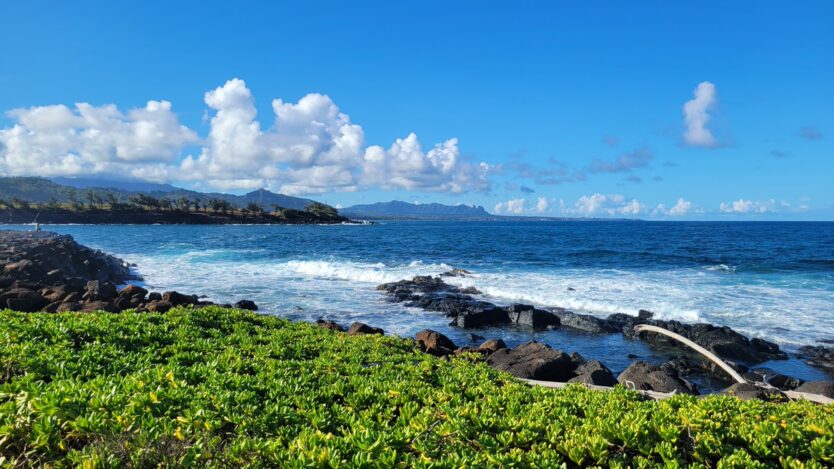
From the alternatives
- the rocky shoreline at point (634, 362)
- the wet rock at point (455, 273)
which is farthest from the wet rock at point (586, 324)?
the wet rock at point (455, 273)

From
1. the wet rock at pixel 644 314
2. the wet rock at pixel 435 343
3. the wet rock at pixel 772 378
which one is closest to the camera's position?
the wet rock at pixel 772 378

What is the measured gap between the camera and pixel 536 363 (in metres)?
11.4

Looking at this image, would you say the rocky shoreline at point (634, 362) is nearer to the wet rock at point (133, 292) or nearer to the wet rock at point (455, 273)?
the wet rock at point (455, 273)

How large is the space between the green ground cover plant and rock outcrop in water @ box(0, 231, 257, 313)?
9.69 m

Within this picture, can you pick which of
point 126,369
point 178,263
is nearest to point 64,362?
point 126,369

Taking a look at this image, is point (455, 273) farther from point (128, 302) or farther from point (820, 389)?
point (820, 389)

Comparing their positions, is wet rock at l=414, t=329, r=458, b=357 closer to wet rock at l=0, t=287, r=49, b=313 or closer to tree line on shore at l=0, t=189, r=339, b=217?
wet rock at l=0, t=287, r=49, b=313

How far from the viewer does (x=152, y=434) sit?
355 cm

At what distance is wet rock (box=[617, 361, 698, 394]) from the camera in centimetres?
1077

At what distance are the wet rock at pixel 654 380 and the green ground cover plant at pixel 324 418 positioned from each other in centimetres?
471

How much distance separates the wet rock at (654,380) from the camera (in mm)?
10766

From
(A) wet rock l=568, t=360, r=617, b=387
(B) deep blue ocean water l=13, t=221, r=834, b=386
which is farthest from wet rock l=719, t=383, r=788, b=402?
(B) deep blue ocean water l=13, t=221, r=834, b=386

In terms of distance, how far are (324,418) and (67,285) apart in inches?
850

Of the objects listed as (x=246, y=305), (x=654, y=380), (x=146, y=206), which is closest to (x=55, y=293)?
(x=246, y=305)
